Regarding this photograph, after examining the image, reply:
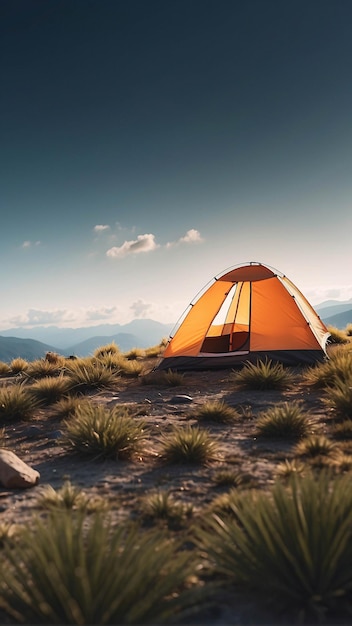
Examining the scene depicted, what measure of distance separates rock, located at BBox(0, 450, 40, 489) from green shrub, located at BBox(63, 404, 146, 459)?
92cm

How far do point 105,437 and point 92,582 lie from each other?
11.9 feet

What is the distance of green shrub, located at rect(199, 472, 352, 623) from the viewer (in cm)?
272

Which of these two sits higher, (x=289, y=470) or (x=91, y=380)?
(x=91, y=380)

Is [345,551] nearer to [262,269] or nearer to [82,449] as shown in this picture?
[82,449]

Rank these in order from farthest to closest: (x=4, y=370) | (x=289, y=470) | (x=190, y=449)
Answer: (x=4, y=370) → (x=190, y=449) → (x=289, y=470)

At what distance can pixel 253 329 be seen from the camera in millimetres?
13023

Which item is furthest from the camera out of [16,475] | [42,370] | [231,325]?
[231,325]

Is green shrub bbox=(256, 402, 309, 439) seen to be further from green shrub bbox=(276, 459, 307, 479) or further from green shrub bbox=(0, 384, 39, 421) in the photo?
green shrub bbox=(0, 384, 39, 421)

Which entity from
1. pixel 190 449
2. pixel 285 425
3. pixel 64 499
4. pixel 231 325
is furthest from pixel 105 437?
pixel 231 325

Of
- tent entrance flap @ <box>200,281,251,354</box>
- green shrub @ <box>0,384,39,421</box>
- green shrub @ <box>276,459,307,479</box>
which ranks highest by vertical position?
tent entrance flap @ <box>200,281,251,354</box>

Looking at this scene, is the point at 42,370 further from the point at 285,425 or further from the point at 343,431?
the point at 343,431

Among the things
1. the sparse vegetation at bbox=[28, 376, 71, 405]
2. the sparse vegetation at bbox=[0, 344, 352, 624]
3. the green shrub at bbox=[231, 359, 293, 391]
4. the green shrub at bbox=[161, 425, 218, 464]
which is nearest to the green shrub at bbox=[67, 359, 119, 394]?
the sparse vegetation at bbox=[0, 344, 352, 624]

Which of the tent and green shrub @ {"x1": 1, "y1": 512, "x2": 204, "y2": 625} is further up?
the tent

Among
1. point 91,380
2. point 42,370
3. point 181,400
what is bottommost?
point 181,400
